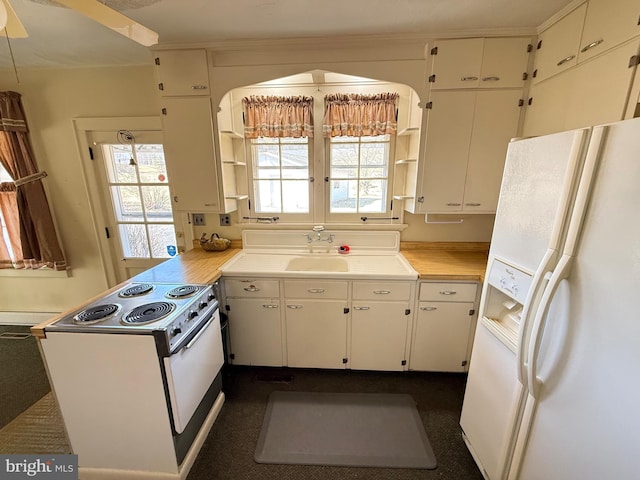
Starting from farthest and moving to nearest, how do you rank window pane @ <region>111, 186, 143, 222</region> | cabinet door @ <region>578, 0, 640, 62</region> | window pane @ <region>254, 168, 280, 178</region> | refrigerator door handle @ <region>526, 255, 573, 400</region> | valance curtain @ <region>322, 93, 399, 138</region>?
window pane @ <region>111, 186, 143, 222</region> < window pane @ <region>254, 168, 280, 178</region> < valance curtain @ <region>322, 93, 399, 138</region> < cabinet door @ <region>578, 0, 640, 62</region> < refrigerator door handle @ <region>526, 255, 573, 400</region>

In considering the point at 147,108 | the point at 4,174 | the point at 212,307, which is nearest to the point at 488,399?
the point at 212,307

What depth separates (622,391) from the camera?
2.44 feet

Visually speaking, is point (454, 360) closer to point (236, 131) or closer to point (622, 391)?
point (622, 391)

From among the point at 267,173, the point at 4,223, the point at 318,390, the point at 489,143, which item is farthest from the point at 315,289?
the point at 4,223

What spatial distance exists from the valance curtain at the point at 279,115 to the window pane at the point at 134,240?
5.32 ft

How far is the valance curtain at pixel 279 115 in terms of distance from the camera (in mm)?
2268

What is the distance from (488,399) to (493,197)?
141 centimetres

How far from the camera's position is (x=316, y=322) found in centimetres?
206

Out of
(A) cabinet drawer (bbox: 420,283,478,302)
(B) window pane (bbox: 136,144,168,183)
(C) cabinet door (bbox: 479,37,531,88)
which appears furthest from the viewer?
(B) window pane (bbox: 136,144,168,183)

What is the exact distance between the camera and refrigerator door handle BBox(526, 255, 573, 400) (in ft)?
2.89

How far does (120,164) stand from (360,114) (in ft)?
7.72

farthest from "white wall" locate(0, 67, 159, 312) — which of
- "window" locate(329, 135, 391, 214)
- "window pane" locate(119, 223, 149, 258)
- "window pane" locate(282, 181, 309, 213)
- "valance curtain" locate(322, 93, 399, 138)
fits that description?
"window" locate(329, 135, 391, 214)

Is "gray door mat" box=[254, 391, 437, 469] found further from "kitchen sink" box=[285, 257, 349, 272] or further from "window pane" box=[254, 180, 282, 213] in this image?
"window pane" box=[254, 180, 282, 213]

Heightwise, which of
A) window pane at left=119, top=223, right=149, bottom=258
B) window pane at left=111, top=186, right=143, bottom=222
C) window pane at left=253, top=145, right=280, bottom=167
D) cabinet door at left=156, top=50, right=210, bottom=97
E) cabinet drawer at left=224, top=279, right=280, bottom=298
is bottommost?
cabinet drawer at left=224, top=279, right=280, bottom=298
